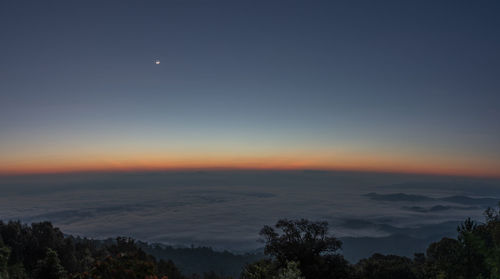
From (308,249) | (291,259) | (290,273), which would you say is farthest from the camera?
(308,249)

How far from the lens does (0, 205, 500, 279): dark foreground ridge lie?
42.6 ft

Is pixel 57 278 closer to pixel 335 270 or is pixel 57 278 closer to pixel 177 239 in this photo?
pixel 335 270

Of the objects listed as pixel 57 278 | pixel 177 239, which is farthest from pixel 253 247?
pixel 57 278

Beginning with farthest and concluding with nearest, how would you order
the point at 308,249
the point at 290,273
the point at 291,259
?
the point at 308,249 < the point at 291,259 < the point at 290,273

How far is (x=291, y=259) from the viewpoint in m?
30.2

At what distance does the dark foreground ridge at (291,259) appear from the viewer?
1299 centimetres

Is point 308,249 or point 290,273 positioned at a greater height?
point 290,273

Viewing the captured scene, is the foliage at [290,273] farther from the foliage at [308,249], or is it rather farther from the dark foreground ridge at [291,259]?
the foliage at [308,249]

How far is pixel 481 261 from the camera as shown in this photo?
20.6 metres

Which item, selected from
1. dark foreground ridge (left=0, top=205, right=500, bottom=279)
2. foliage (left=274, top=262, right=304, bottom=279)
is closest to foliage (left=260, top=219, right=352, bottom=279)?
dark foreground ridge (left=0, top=205, right=500, bottom=279)

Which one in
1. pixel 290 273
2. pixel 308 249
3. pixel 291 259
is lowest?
pixel 291 259

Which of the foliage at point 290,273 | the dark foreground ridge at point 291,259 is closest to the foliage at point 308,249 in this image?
the dark foreground ridge at point 291,259

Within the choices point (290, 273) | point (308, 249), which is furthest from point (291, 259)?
point (290, 273)

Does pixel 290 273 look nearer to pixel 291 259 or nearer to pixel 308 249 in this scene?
pixel 291 259
